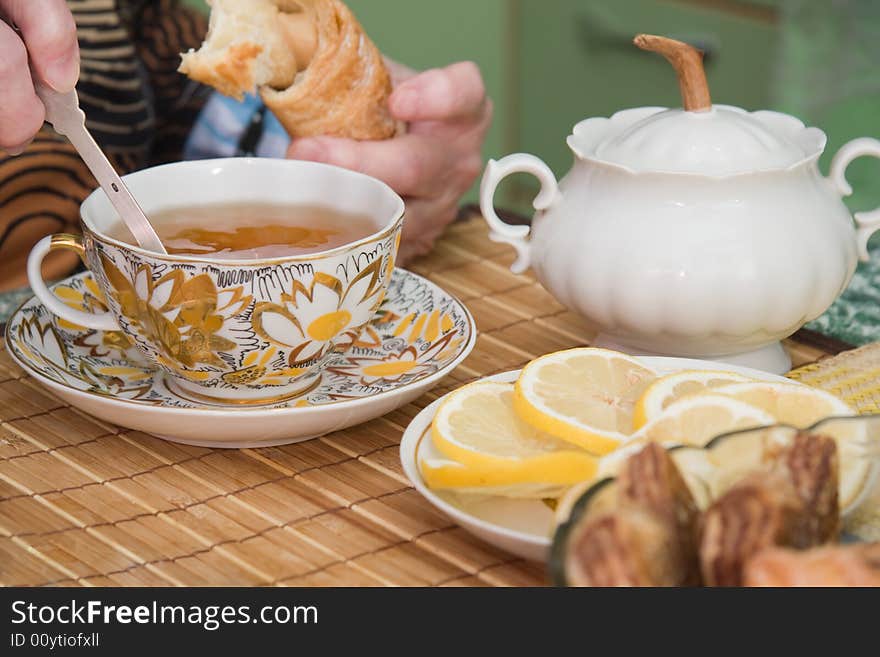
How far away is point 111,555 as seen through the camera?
2.03 ft

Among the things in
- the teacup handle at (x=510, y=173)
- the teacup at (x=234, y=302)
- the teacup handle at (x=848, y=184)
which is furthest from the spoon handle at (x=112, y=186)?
the teacup handle at (x=848, y=184)

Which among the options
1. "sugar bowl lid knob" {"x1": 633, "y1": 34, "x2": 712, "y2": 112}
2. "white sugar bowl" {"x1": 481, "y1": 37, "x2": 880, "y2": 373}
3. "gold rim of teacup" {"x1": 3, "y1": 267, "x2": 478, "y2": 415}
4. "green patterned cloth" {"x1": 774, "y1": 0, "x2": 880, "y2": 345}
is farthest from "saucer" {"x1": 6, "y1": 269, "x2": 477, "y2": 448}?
"green patterned cloth" {"x1": 774, "y1": 0, "x2": 880, "y2": 345}

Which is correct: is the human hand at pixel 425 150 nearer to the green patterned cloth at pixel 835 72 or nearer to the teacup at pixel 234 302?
the teacup at pixel 234 302

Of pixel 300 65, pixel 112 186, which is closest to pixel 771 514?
pixel 112 186

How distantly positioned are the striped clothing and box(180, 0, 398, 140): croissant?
257 millimetres

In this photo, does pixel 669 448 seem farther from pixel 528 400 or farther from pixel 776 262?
pixel 776 262

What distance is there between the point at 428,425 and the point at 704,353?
0.77 ft

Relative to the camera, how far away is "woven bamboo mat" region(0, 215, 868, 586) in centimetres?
61

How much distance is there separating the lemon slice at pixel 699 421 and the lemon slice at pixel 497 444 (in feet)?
0.12

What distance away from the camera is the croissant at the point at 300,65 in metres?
0.90

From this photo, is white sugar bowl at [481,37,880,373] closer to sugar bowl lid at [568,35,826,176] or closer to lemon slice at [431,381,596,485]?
sugar bowl lid at [568,35,826,176]

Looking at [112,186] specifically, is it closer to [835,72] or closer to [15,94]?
[15,94]

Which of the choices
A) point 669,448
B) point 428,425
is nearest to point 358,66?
point 428,425

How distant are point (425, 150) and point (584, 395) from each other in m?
0.47
